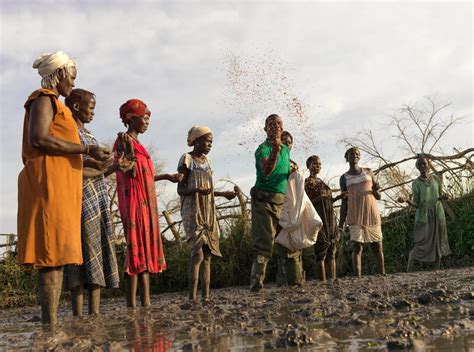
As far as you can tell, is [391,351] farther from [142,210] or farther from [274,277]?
[274,277]

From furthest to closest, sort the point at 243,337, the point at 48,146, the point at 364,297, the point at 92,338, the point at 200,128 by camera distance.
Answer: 1. the point at 200,128
2. the point at 364,297
3. the point at 48,146
4. the point at 92,338
5. the point at 243,337

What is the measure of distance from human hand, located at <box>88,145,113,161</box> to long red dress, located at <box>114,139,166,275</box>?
1303 millimetres

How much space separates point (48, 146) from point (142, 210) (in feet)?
5.85

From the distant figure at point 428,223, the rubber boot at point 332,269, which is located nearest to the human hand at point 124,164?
the rubber boot at point 332,269

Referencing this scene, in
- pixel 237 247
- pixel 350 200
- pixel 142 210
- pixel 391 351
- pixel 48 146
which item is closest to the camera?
pixel 391 351

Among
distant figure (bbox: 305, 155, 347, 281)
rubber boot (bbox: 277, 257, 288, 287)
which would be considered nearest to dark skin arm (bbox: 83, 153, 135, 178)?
rubber boot (bbox: 277, 257, 288, 287)

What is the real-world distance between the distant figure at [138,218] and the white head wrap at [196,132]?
0.97 meters

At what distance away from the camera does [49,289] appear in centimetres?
373

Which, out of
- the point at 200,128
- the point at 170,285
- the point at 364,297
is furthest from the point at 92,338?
the point at 170,285

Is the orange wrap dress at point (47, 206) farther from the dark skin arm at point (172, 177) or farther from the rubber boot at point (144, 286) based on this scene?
the dark skin arm at point (172, 177)

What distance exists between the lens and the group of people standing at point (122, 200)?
3.72m

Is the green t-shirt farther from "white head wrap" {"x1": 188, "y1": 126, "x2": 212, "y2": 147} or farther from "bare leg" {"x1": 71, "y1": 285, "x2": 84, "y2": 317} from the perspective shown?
"bare leg" {"x1": 71, "y1": 285, "x2": 84, "y2": 317}

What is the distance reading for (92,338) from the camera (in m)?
3.21

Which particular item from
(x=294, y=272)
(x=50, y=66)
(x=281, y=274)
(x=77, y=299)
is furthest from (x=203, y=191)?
(x=50, y=66)
